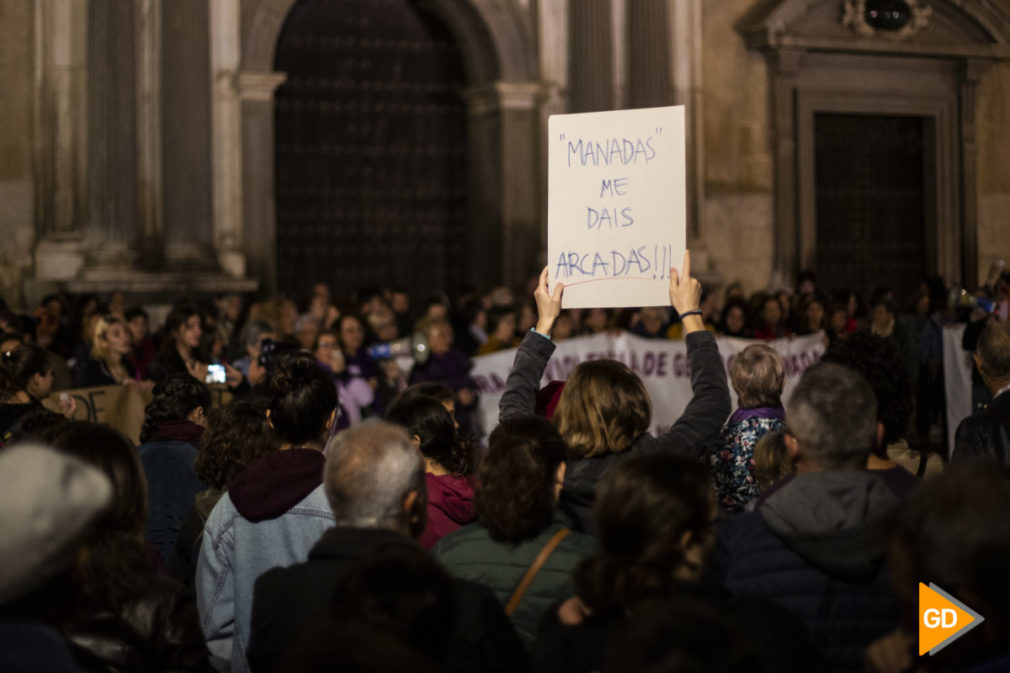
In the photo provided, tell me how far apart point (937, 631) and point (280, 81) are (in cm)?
1307

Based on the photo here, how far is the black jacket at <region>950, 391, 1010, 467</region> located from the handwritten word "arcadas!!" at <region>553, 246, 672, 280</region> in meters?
1.27

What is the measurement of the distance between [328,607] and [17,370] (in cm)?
408

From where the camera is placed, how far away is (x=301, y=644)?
205cm

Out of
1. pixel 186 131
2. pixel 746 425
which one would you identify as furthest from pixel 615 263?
pixel 186 131

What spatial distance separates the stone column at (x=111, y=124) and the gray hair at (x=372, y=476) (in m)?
10.7

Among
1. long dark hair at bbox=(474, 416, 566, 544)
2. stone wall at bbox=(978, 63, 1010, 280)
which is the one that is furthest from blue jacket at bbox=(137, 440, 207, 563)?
stone wall at bbox=(978, 63, 1010, 280)

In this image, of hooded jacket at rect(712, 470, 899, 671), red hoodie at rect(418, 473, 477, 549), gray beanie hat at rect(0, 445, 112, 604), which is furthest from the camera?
red hoodie at rect(418, 473, 477, 549)

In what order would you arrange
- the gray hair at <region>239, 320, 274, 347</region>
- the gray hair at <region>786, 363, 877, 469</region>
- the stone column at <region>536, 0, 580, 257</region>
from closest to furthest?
the gray hair at <region>786, 363, 877, 469</region>, the gray hair at <region>239, 320, 274, 347</region>, the stone column at <region>536, 0, 580, 257</region>

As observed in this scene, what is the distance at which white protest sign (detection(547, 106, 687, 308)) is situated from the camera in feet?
16.4

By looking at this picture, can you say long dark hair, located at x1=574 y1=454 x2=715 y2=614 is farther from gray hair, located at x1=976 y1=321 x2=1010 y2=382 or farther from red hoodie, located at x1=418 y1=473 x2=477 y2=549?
gray hair, located at x1=976 y1=321 x2=1010 y2=382

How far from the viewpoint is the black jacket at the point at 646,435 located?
4012 mm

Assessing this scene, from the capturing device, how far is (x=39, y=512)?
2.40 m

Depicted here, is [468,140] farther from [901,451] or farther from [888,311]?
[901,451]

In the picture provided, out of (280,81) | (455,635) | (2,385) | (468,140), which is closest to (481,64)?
(468,140)
